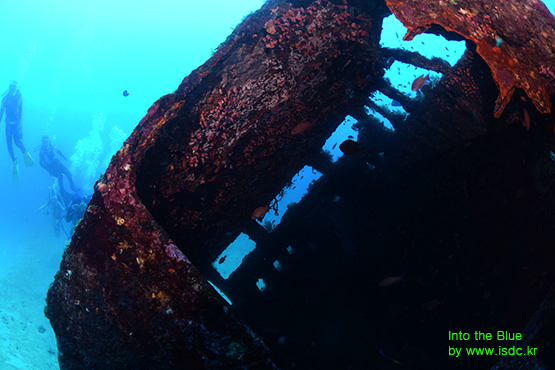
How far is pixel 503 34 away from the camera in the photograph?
84.4 inches

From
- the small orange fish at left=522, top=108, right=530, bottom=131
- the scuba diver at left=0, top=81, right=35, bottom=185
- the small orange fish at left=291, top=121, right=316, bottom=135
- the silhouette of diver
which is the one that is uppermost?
the scuba diver at left=0, top=81, right=35, bottom=185

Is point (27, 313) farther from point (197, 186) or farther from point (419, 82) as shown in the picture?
point (419, 82)

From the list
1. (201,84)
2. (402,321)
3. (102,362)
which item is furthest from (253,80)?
(402,321)

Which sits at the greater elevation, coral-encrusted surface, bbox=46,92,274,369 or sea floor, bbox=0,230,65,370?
sea floor, bbox=0,230,65,370

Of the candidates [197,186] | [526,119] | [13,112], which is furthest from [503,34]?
[13,112]

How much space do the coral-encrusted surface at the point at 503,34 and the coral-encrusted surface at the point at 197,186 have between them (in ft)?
2.55

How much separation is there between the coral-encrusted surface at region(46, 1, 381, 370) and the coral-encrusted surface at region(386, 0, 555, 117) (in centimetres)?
78

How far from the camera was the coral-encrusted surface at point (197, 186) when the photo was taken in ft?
5.72

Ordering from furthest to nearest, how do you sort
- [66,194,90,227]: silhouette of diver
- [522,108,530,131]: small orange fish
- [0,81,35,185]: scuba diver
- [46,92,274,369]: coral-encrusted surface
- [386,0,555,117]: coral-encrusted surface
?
1. [0,81,35,185]: scuba diver
2. [66,194,90,227]: silhouette of diver
3. [522,108,530,131]: small orange fish
4. [386,0,555,117]: coral-encrusted surface
5. [46,92,274,369]: coral-encrusted surface

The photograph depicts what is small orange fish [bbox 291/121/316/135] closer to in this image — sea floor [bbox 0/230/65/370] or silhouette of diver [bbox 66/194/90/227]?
sea floor [bbox 0/230/65/370]

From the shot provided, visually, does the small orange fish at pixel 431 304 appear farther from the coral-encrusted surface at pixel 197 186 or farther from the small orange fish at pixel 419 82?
the small orange fish at pixel 419 82

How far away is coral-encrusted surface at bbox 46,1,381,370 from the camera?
68.6 inches

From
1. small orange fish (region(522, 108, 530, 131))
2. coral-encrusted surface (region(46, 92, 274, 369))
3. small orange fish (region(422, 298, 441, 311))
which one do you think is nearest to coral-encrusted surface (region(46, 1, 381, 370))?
coral-encrusted surface (region(46, 92, 274, 369))

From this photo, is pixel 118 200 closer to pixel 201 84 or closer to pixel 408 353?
pixel 201 84
